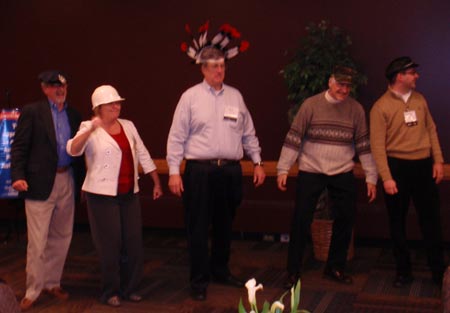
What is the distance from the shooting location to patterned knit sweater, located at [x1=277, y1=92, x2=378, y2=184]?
16.0 feet

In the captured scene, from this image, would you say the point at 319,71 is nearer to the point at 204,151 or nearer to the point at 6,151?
the point at 204,151

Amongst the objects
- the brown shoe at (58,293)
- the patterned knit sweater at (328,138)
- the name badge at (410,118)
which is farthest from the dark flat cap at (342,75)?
the brown shoe at (58,293)

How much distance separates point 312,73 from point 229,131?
1.17 m

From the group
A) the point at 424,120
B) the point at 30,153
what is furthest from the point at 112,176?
the point at 424,120

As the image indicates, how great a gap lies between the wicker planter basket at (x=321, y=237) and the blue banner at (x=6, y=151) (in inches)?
99.4

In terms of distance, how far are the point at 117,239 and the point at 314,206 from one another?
1.44m

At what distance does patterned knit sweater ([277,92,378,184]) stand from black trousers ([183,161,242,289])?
1.38 feet

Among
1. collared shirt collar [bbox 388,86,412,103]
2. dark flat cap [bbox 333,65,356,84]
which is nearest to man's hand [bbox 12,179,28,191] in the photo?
dark flat cap [bbox 333,65,356,84]

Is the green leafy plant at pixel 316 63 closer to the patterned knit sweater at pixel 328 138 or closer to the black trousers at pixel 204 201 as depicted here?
A: the patterned knit sweater at pixel 328 138

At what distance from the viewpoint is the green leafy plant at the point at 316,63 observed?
553 centimetres

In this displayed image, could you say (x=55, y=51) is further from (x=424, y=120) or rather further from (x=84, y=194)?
(x=424, y=120)

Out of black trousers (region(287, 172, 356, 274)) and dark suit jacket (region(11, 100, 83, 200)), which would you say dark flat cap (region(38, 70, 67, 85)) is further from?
black trousers (region(287, 172, 356, 274))

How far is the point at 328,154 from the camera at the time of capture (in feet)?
16.0

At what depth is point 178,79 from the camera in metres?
6.84
